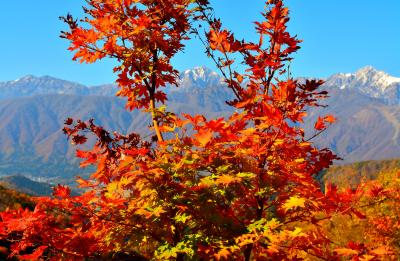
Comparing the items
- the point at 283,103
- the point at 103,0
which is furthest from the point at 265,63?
the point at 103,0

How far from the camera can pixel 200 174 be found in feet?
19.3

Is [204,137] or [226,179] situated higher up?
[204,137]

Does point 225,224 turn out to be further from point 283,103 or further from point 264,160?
point 283,103

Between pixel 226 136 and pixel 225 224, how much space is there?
4.31 ft

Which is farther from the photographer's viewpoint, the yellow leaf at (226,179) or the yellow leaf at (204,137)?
the yellow leaf at (204,137)

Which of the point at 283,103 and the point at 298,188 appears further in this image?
the point at 298,188

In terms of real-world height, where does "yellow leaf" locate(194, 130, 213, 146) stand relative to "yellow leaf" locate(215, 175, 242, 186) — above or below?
above

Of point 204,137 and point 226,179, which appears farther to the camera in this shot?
point 204,137

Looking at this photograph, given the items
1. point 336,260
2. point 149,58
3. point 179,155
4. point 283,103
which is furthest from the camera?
point 149,58

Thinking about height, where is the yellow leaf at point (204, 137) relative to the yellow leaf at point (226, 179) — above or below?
above

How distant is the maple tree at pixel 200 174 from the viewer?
5.57 metres

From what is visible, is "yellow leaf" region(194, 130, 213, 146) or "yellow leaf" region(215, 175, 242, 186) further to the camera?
"yellow leaf" region(194, 130, 213, 146)

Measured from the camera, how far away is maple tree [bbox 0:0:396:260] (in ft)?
18.3

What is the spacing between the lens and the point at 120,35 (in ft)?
22.6
